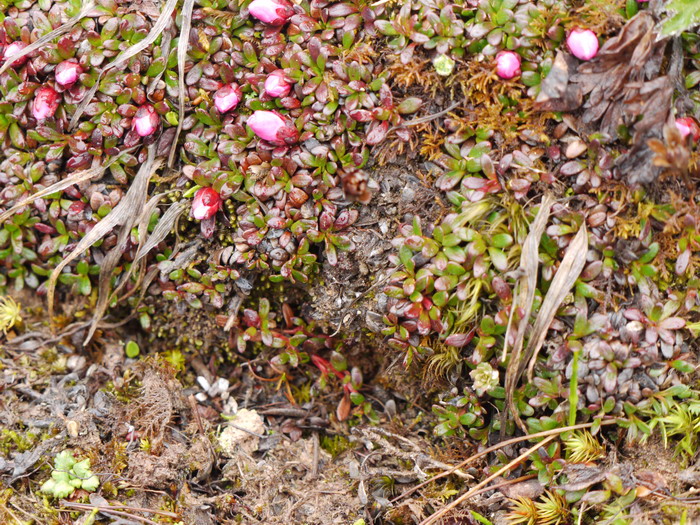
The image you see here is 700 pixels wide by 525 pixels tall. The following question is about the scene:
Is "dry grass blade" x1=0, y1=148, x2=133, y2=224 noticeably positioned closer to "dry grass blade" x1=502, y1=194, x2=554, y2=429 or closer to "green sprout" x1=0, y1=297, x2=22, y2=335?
"green sprout" x1=0, y1=297, x2=22, y2=335

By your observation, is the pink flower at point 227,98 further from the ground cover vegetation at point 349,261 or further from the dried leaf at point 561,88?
the dried leaf at point 561,88

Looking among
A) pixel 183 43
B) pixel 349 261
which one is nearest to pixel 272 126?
pixel 183 43

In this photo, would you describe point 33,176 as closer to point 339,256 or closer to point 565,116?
point 339,256

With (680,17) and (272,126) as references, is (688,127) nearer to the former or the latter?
(680,17)

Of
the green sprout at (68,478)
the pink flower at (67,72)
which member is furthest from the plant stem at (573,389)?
the pink flower at (67,72)

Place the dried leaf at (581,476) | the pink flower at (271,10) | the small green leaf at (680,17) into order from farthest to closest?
the pink flower at (271,10)
the dried leaf at (581,476)
the small green leaf at (680,17)

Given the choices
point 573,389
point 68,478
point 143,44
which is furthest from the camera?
point 143,44

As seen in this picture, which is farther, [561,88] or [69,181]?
[69,181]
